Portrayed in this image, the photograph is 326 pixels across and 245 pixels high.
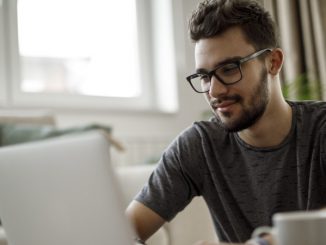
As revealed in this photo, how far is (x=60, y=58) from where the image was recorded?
3.32 metres

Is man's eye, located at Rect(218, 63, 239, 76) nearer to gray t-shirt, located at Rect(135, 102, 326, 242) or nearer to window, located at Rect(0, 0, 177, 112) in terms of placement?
gray t-shirt, located at Rect(135, 102, 326, 242)

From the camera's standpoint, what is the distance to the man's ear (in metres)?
1.41

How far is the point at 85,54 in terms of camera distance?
3430 millimetres

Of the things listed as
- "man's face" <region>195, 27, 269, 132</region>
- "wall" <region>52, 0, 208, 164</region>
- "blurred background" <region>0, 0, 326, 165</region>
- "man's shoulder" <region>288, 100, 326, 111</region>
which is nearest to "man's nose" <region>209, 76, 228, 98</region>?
"man's face" <region>195, 27, 269, 132</region>

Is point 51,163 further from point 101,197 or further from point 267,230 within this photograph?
point 267,230

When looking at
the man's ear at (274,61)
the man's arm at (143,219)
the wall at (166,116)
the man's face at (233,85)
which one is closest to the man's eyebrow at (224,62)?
the man's face at (233,85)

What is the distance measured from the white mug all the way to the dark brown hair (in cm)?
77

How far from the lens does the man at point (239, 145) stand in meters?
1.29

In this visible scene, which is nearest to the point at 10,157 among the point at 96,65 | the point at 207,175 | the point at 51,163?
the point at 51,163

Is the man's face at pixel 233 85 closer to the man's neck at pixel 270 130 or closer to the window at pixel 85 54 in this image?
the man's neck at pixel 270 130

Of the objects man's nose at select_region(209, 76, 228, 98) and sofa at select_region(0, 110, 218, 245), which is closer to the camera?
man's nose at select_region(209, 76, 228, 98)

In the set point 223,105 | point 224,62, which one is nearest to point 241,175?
point 223,105

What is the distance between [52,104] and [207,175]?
1.94m

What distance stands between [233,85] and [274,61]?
18cm
